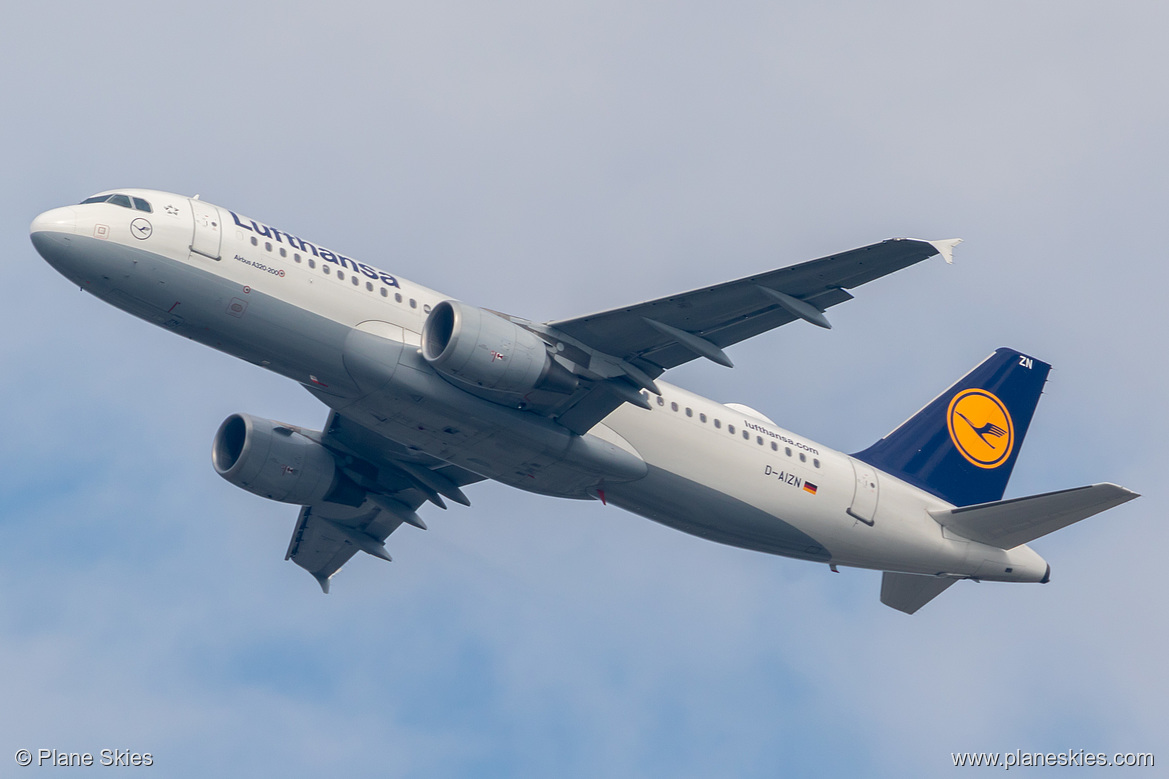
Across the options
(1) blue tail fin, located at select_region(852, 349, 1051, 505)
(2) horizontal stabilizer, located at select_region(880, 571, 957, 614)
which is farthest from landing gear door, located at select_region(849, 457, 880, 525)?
(2) horizontal stabilizer, located at select_region(880, 571, 957, 614)

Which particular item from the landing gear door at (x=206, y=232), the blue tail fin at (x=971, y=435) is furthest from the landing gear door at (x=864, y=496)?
the landing gear door at (x=206, y=232)

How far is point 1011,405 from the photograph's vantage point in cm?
4125

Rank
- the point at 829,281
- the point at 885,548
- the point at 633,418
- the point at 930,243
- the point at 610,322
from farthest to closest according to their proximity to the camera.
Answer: the point at 885,548
the point at 633,418
the point at 610,322
the point at 829,281
the point at 930,243

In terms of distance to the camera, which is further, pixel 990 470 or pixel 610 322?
pixel 990 470

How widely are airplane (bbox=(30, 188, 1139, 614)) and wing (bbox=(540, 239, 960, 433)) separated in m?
0.05

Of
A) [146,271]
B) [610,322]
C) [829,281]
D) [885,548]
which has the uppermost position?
[829,281]

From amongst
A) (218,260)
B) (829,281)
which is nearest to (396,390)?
A: (218,260)

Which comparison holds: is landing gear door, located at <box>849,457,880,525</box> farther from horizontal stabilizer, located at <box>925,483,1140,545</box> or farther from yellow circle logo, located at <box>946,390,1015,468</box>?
yellow circle logo, located at <box>946,390,1015,468</box>

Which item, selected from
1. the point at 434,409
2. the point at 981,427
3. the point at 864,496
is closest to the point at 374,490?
the point at 434,409

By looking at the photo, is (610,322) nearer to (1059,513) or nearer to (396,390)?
(396,390)

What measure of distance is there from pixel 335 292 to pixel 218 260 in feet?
9.09

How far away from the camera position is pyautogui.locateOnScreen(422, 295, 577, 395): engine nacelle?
96.9 ft

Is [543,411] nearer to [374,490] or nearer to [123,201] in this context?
[374,490]

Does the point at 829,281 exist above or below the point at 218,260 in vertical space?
above
